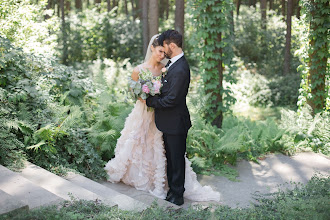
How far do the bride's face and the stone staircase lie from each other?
1.91m

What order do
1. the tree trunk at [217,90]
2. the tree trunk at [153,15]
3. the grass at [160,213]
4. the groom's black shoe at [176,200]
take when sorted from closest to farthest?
the grass at [160,213], the groom's black shoe at [176,200], the tree trunk at [217,90], the tree trunk at [153,15]

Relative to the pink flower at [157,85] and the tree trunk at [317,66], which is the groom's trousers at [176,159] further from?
the tree trunk at [317,66]

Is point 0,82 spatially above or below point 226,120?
above

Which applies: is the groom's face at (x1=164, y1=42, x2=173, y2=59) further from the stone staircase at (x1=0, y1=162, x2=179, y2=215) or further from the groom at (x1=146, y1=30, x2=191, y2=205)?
the stone staircase at (x1=0, y1=162, x2=179, y2=215)

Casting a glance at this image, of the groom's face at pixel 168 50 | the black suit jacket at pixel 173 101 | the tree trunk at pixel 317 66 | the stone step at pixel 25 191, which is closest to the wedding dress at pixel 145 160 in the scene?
the black suit jacket at pixel 173 101

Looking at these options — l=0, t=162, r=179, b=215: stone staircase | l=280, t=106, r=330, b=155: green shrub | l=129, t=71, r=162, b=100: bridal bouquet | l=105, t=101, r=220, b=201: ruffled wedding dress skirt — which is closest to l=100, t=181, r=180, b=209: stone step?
l=0, t=162, r=179, b=215: stone staircase

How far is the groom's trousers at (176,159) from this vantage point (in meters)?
4.88

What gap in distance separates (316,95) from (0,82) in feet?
22.3

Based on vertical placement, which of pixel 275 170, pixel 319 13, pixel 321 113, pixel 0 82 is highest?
pixel 319 13

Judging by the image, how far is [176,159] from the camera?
493 cm

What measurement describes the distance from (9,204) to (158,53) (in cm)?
275

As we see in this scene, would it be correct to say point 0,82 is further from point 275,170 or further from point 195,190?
point 275,170

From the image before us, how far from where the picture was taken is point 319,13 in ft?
26.2

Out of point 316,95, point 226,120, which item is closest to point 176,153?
point 226,120
